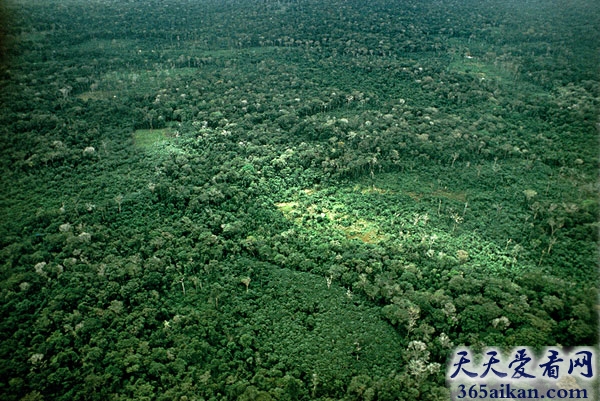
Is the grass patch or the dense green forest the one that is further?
the grass patch

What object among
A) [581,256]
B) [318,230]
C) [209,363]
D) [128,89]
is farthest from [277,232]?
[128,89]

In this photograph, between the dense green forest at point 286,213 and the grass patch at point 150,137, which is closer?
the dense green forest at point 286,213

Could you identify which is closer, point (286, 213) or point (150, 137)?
point (286, 213)

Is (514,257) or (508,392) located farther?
(514,257)

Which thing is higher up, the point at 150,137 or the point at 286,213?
the point at 150,137

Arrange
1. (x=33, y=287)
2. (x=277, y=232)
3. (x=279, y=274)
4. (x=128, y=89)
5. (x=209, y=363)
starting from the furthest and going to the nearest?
(x=128, y=89)
(x=277, y=232)
(x=279, y=274)
(x=33, y=287)
(x=209, y=363)

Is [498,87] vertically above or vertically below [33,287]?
above

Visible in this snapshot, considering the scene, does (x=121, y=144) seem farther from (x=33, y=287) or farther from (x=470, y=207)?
(x=470, y=207)

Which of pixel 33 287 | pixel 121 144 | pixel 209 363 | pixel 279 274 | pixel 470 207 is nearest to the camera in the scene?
pixel 209 363
